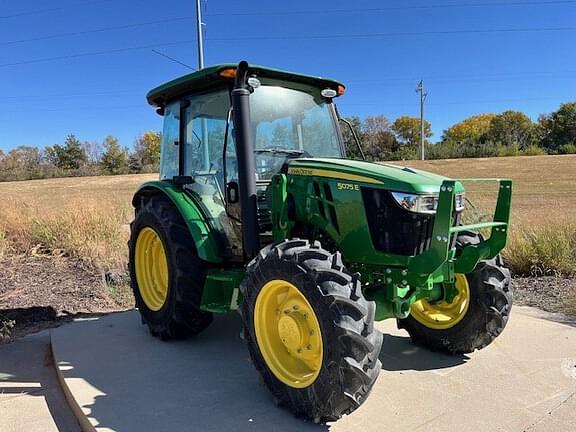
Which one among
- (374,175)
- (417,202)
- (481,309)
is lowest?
(481,309)

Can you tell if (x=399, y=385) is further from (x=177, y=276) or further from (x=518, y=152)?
(x=518, y=152)

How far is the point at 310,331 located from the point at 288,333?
15 cm

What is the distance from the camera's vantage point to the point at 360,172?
10.4ft

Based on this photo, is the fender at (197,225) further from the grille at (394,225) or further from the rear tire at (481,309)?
the rear tire at (481,309)

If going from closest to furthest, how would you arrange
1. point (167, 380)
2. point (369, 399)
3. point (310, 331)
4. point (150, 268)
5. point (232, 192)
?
point (310, 331) < point (369, 399) < point (167, 380) < point (232, 192) < point (150, 268)

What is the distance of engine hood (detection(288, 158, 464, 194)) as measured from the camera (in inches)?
119

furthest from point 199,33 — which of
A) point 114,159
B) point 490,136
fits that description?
point 490,136

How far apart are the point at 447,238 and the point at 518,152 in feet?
178

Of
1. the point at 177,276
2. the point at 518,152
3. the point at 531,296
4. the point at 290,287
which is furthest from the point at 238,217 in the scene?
the point at 518,152

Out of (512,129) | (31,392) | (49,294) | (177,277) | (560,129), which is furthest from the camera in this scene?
(512,129)

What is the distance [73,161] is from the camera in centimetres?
6172

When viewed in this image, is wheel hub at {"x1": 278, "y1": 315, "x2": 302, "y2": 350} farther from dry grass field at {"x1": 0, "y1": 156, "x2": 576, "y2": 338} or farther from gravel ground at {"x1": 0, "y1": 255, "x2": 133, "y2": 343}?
dry grass field at {"x1": 0, "y1": 156, "x2": 576, "y2": 338}

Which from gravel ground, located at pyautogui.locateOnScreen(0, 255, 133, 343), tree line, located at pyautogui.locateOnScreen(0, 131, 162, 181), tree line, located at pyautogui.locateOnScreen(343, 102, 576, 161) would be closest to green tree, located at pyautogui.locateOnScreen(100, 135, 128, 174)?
tree line, located at pyautogui.locateOnScreen(0, 131, 162, 181)

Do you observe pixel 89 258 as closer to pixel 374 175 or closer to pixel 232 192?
pixel 232 192
